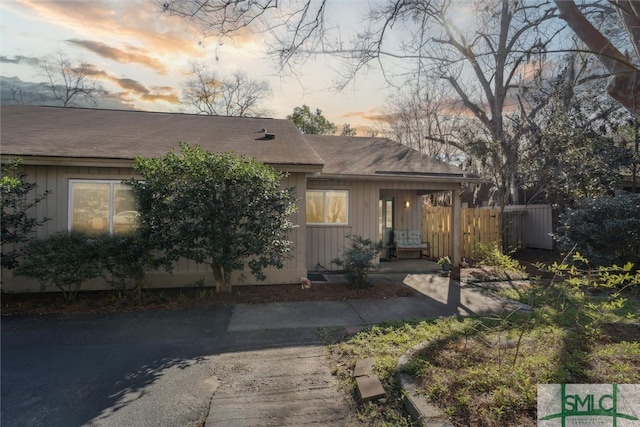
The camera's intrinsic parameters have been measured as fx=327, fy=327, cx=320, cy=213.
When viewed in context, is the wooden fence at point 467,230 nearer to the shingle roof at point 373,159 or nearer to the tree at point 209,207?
the shingle roof at point 373,159

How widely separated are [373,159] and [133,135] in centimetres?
669

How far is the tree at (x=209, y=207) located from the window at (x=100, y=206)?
127 cm

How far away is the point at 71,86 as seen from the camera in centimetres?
2055

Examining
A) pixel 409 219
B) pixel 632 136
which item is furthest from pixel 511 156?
pixel 409 219

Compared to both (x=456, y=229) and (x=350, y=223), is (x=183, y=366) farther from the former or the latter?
(x=456, y=229)

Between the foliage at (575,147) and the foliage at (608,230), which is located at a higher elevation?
the foliage at (575,147)

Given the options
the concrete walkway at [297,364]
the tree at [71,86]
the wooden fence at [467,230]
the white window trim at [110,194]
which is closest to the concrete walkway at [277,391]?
the concrete walkway at [297,364]

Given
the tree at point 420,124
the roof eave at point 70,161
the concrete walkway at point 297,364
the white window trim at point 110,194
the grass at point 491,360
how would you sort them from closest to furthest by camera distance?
the grass at point 491,360 < the concrete walkway at point 297,364 < the roof eave at point 70,161 < the white window trim at point 110,194 < the tree at point 420,124

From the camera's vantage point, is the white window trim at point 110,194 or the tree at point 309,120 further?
the tree at point 309,120

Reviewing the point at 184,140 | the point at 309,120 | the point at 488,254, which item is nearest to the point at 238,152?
the point at 184,140

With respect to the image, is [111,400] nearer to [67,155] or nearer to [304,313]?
[304,313]

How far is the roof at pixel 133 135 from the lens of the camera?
22.1ft

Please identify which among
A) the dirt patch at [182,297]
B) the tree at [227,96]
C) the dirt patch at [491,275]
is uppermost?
the tree at [227,96]

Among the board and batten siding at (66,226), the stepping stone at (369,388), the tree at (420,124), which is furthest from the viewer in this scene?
the tree at (420,124)
